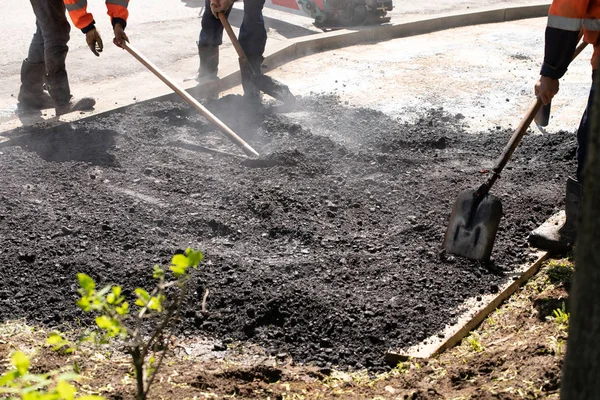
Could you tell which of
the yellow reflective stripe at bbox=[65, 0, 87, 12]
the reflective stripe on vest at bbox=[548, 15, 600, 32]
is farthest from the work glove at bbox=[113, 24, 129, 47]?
the reflective stripe on vest at bbox=[548, 15, 600, 32]

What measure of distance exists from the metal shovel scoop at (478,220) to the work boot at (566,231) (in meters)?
0.35

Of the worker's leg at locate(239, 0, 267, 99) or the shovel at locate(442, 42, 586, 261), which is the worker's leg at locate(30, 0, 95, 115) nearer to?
the worker's leg at locate(239, 0, 267, 99)

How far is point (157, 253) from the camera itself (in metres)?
4.13

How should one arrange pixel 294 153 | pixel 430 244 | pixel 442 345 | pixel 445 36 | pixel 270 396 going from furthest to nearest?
pixel 445 36, pixel 294 153, pixel 430 244, pixel 442 345, pixel 270 396

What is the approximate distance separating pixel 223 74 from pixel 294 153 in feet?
7.82

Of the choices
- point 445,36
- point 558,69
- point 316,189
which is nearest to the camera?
point 558,69

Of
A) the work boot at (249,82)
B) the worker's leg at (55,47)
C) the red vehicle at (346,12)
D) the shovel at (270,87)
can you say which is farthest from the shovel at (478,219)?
the red vehicle at (346,12)

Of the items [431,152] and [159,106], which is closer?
[431,152]

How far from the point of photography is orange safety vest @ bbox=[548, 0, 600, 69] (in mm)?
3756

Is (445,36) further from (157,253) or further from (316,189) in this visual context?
(157,253)

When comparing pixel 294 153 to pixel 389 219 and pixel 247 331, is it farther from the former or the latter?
pixel 247 331

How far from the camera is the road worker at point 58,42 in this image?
609 cm

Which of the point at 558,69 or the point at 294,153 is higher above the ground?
the point at 558,69

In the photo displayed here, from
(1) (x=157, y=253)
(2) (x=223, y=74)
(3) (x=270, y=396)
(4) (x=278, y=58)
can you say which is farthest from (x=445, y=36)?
(3) (x=270, y=396)
